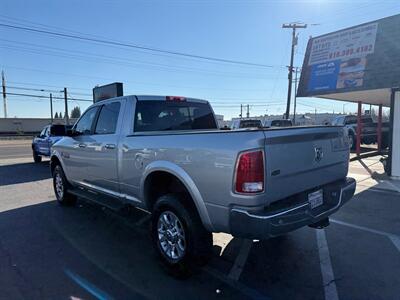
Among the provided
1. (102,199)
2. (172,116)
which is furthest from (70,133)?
(172,116)

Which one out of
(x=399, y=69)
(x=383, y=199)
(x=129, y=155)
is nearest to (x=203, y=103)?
(x=129, y=155)

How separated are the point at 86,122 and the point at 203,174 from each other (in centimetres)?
347

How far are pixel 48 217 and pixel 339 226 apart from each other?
5.10m

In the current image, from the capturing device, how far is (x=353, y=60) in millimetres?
11133

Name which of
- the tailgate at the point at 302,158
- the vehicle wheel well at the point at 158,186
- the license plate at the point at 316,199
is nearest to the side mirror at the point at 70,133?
the vehicle wheel well at the point at 158,186

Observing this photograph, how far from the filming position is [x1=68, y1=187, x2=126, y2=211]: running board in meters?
5.00

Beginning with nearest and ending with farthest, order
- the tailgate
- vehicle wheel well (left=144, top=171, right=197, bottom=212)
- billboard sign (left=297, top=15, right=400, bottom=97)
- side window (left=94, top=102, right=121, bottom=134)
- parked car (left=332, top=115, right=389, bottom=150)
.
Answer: the tailgate → vehicle wheel well (left=144, top=171, right=197, bottom=212) → side window (left=94, top=102, right=121, bottom=134) → billboard sign (left=297, top=15, right=400, bottom=97) → parked car (left=332, top=115, right=389, bottom=150)

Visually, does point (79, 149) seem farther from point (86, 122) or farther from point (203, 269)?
point (203, 269)

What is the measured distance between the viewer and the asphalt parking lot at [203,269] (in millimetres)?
3576

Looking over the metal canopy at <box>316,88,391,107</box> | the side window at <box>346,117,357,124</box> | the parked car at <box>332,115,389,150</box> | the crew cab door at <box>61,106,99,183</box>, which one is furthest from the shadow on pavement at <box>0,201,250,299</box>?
the side window at <box>346,117,357,124</box>

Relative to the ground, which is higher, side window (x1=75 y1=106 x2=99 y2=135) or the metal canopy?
the metal canopy

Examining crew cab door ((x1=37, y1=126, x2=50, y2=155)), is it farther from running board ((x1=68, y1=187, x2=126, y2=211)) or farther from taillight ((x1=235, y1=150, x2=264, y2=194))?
taillight ((x1=235, y1=150, x2=264, y2=194))

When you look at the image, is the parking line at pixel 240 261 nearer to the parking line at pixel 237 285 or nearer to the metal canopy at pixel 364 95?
the parking line at pixel 237 285

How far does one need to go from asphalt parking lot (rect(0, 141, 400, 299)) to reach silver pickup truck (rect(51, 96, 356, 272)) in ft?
1.38
